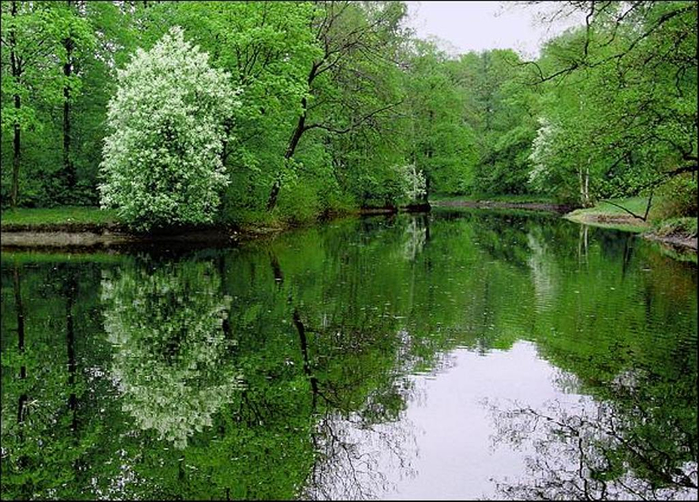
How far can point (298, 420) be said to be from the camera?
7.86 metres

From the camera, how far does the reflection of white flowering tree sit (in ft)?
26.3

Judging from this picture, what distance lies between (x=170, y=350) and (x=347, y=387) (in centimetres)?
311

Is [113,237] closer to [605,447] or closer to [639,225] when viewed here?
[605,447]

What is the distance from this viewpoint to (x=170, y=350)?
10.6 metres

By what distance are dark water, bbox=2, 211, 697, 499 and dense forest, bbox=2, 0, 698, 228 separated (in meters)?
5.81

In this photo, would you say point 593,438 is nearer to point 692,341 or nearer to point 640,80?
point 692,341

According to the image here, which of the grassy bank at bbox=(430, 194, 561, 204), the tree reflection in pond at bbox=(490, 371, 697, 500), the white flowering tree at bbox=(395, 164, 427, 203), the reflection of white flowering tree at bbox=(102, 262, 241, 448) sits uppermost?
the white flowering tree at bbox=(395, 164, 427, 203)

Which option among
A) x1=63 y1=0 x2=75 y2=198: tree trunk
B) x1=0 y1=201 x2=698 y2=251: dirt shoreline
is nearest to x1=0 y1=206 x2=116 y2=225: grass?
x1=0 y1=201 x2=698 y2=251: dirt shoreline

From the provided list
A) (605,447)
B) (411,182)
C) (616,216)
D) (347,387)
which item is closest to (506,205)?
(411,182)

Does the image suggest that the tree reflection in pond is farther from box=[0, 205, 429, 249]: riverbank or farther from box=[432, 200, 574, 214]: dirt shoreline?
box=[432, 200, 574, 214]: dirt shoreline

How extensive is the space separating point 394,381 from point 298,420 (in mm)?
1877

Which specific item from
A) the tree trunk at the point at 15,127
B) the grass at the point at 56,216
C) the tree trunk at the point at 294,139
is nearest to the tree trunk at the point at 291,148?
the tree trunk at the point at 294,139

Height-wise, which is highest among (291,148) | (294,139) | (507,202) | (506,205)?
(294,139)

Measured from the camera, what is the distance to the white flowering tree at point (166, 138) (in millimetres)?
25641
